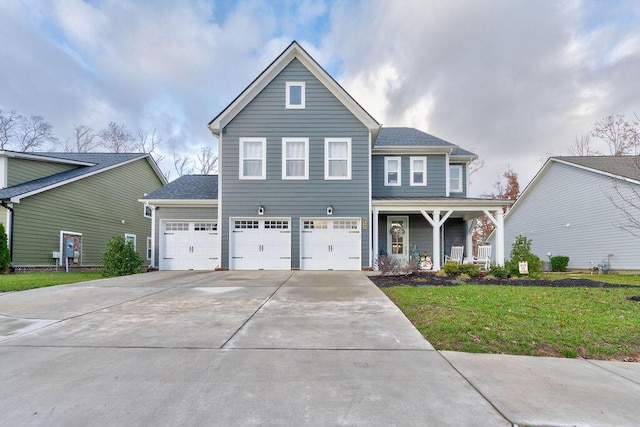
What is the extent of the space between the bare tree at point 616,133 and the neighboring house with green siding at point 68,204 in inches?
1219

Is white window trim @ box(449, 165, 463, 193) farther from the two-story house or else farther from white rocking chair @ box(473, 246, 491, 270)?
white rocking chair @ box(473, 246, 491, 270)

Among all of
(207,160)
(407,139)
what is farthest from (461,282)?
(207,160)

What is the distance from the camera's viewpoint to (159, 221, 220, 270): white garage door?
1435cm

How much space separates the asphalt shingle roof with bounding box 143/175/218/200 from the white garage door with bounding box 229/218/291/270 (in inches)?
74.6

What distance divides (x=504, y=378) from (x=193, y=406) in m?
2.94

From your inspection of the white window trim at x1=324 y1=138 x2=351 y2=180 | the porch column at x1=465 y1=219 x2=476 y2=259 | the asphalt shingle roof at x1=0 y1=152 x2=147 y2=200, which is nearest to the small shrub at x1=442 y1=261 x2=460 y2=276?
the white window trim at x1=324 y1=138 x2=351 y2=180

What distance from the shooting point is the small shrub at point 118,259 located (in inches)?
468

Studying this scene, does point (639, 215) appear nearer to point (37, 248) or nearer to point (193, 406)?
point (193, 406)

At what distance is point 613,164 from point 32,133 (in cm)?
4261

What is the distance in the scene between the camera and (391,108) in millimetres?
A: 22297

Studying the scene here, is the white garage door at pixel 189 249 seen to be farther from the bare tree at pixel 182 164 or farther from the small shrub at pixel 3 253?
the bare tree at pixel 182 164

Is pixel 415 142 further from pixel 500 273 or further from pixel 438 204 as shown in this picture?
pixel 500 273

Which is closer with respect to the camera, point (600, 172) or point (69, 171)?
point (600, 172)

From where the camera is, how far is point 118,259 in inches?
472
